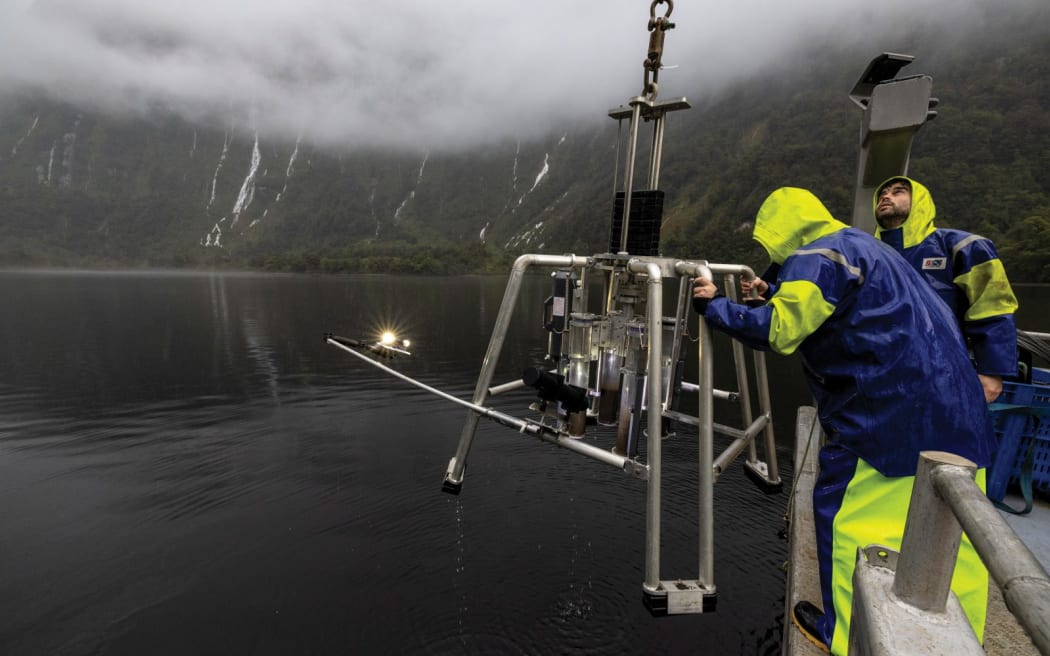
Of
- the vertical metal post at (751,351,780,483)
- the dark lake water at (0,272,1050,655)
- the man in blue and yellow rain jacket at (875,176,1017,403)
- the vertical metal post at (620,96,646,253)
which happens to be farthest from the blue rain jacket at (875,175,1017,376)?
the dark lake water at (0,272,1050,655)

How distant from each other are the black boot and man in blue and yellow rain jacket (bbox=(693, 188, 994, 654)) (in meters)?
0.06

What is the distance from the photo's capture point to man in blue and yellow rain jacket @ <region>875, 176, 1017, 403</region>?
3414 mm

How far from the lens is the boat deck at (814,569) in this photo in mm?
2758

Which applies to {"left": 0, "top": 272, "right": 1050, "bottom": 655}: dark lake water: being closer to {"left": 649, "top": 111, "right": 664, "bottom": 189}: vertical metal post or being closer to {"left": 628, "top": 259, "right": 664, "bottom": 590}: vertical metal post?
{"left": 628, "top": 259, "right": 664, "bottom": 590}: vertical metal post

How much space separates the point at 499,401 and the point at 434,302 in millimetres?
38455

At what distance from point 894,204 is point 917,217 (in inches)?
8.9

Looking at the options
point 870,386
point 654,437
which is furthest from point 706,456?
point 870,386

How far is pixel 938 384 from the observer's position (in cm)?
229

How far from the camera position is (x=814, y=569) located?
3.41 m

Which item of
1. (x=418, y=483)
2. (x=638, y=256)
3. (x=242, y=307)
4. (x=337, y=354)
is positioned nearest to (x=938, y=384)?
(x=638, y=256)

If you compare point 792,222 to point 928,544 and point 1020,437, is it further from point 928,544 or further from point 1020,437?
point 1020,437

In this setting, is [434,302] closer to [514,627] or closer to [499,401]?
[499,401]

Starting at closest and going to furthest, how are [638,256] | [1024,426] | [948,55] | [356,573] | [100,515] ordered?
[638,256] → [1024,426] → [356,573] → [100,515] → [948,55]

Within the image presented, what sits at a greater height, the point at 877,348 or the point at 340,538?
the point at 877,348
